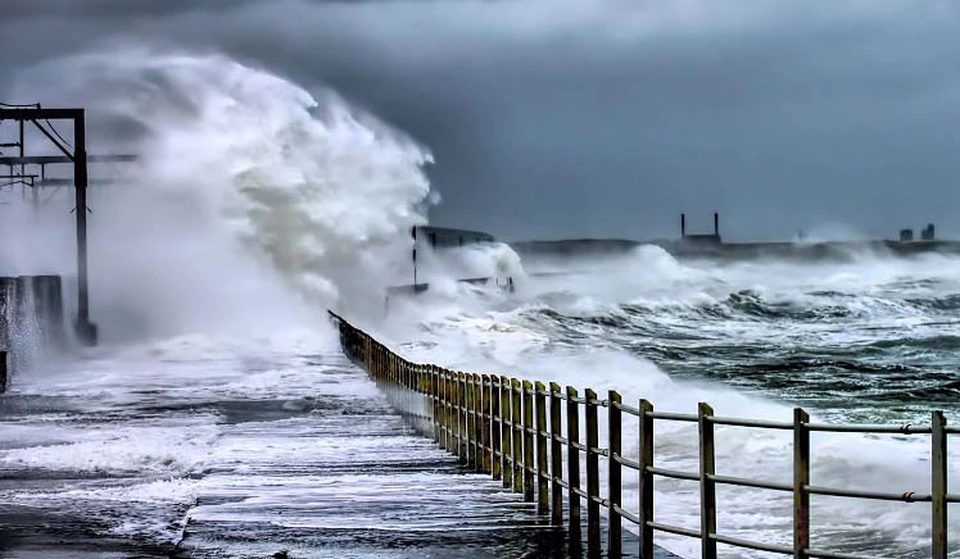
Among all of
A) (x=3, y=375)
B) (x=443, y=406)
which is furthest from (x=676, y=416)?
(x=3, y=375)

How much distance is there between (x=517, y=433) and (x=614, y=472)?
457 centimetres

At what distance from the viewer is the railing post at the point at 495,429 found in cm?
1741

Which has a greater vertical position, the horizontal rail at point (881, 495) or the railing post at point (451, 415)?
the horizontal rail at point (881, 495)

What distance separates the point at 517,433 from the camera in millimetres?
16578

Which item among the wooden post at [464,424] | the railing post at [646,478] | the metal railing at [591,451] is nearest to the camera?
the metal railing at [591,451]

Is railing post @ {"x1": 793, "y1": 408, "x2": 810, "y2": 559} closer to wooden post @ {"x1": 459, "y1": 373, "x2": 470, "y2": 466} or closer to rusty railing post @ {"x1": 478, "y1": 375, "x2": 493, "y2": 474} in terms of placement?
rusty railing post @ {"x1": 478, "y1": 375, "x2": 493, "y2": 474}

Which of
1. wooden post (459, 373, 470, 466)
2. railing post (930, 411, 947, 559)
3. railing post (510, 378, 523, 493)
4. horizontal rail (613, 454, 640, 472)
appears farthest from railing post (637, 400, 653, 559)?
wooden post (459, 373, 470, 466)

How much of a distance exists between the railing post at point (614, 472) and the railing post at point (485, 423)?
5705 mm

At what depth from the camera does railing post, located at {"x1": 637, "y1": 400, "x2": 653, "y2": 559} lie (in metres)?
11.2

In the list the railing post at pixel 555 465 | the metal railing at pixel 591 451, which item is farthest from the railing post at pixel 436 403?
the railing post at pixel 555 465

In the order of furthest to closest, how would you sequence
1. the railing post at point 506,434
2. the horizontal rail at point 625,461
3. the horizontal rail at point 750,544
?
the railing post at point 506,434, the horizontal rail at point 625,461, the horizontal rail at point 750,544

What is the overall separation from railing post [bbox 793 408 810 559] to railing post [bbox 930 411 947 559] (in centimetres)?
68

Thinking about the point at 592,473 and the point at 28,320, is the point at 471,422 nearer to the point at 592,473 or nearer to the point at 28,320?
the point at 592,473

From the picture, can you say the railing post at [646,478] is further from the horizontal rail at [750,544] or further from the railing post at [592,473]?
the railing post at [592,473]
